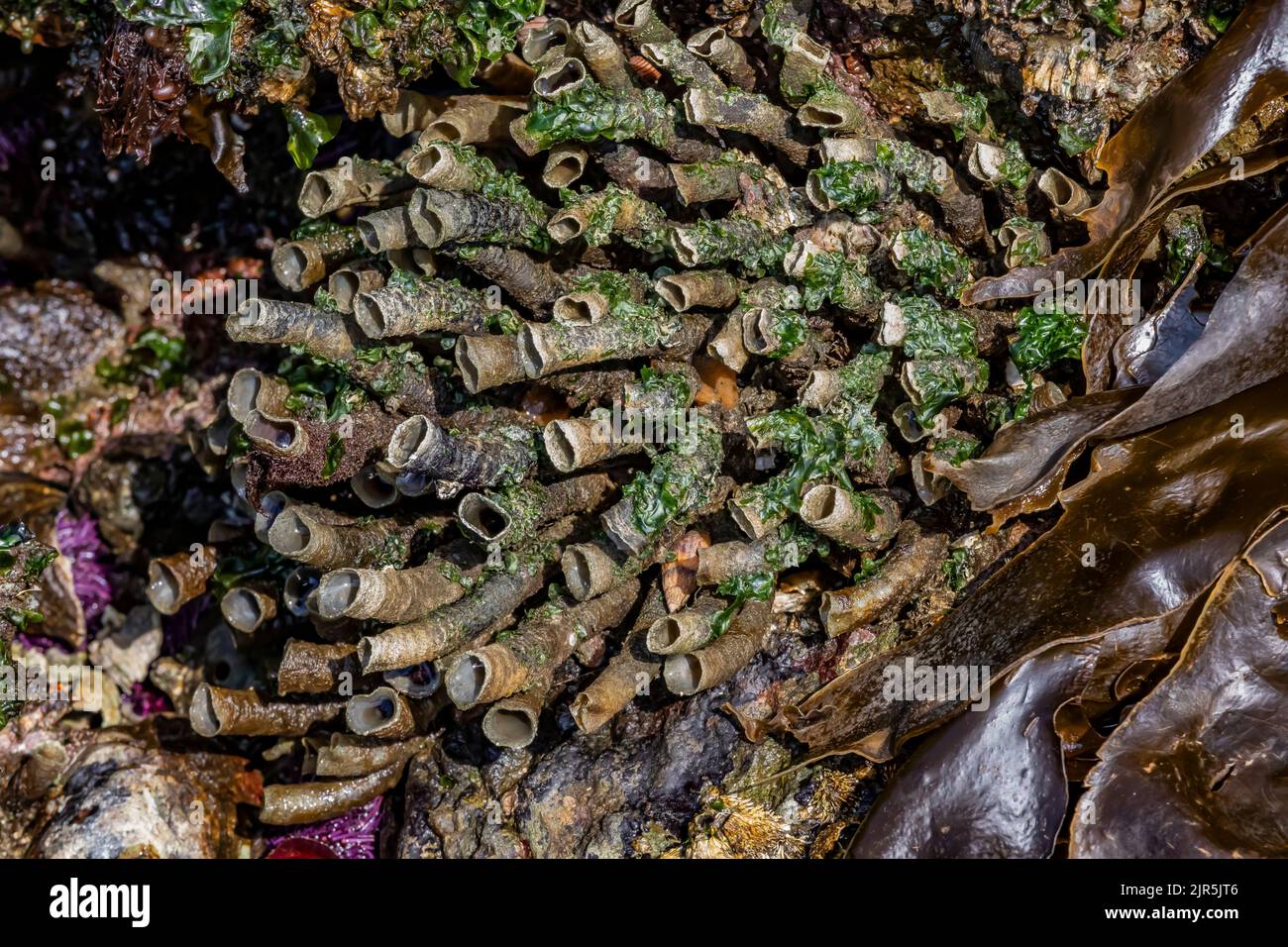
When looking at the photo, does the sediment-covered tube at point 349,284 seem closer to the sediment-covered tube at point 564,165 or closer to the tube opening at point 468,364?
the tube opening at point 468,364

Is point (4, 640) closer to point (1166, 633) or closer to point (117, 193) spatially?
point (117, 193)

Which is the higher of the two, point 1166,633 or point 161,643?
point 1166,633

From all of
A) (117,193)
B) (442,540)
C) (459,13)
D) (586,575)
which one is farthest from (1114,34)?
(117,193)

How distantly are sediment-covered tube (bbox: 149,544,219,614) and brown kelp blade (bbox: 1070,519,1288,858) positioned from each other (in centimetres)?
309

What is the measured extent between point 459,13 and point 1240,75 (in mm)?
2302

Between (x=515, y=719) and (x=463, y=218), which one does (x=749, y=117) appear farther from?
(x=515, y=719)

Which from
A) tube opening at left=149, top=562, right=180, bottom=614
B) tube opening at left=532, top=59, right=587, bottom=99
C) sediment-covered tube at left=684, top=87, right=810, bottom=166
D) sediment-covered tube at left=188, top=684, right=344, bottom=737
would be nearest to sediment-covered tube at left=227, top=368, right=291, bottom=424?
tube opening at left=149, top=562, right=180, bottom=614

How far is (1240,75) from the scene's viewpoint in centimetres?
283

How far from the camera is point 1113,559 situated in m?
2.83

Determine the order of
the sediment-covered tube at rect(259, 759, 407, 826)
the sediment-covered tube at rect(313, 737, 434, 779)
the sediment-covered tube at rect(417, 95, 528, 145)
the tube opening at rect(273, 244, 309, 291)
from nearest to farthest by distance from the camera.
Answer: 1. the sediment-covered tube at rect(417, 95, 528, 145)
2. the tube opening at rect(273, 244, 309, 291)
3. the sediment-covered tube at rect(313, 737, 434, 779)
4. the sediment-covered tube at rect(259, 759, 407, 826)

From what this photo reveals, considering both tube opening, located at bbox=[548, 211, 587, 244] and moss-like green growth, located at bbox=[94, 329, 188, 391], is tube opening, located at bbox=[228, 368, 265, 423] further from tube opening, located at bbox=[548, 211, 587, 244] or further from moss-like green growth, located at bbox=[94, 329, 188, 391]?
moss-like green growth, located at bbox=[94, 329, 188, 391]

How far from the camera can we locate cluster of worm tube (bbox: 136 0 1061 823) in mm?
3031

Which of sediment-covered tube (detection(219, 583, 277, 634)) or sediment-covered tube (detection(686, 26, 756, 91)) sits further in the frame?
sediment-covered tube (detection(219, 583, 277, 634))

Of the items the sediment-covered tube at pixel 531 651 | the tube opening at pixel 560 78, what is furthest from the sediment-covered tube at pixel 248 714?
the tube opening at pixel 560 78
